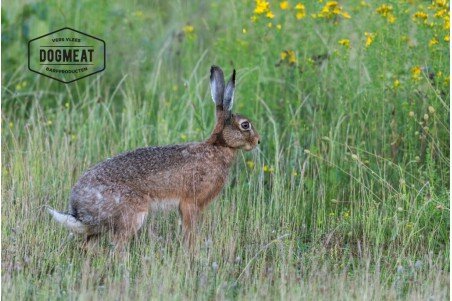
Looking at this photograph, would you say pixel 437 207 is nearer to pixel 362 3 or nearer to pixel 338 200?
pixel 338 200

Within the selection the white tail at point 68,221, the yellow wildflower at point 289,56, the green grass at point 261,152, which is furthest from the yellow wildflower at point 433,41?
the white tail at point 68,221

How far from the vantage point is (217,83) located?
7.62 m

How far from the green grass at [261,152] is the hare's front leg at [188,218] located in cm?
10

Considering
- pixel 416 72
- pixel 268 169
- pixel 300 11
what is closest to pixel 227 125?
pixel 268 169

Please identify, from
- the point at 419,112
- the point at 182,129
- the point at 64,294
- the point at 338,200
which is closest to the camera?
the point at 64,294

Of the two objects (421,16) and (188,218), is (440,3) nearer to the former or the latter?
(421,16)

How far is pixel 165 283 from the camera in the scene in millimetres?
6246

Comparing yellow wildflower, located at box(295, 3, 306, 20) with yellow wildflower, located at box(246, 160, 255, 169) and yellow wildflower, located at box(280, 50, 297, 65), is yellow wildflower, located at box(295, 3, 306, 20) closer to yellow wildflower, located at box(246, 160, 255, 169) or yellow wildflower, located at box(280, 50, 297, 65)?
yellow wildflower, located at box(280, 50, 297, 65)

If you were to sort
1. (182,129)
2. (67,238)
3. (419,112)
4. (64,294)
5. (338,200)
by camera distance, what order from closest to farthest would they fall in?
1. (64,294)
2. (67,238)
3. (338,200)
4. (419,112)
5. (182,129)

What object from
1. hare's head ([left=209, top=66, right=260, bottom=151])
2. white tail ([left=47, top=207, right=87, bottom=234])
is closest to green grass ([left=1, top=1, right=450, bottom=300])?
white tail ([left=47, top=207, right=87, bottom=234])

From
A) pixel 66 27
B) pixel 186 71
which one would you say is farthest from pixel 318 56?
pixel 66 27

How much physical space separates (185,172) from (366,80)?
2.44m

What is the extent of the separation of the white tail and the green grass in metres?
0.18

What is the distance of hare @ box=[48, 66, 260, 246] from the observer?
22.7ft
